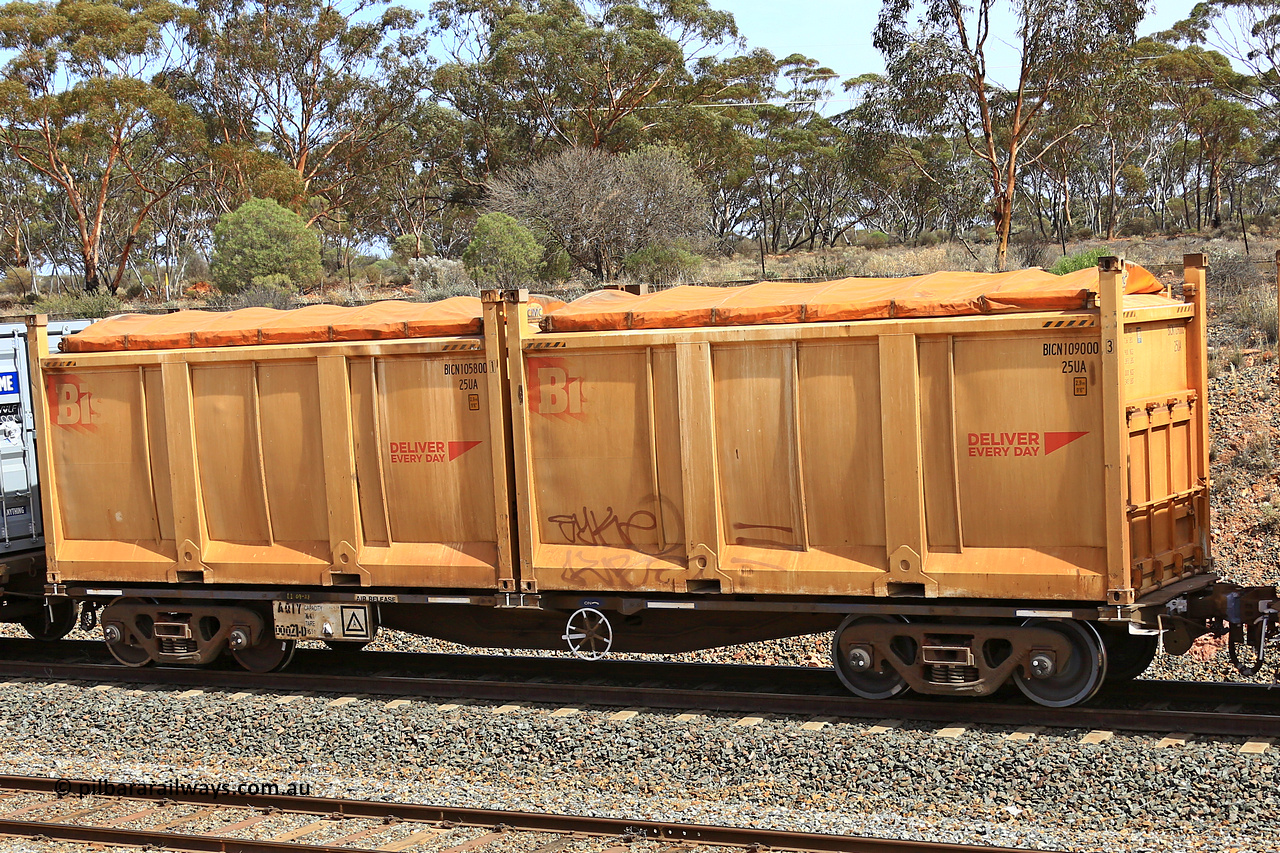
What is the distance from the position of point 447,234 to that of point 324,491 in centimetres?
5217

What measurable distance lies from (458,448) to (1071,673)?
482cm

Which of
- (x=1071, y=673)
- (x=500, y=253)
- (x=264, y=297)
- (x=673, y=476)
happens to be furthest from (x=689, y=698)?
(x=264, y=297)

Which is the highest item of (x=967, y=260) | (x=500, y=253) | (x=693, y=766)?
(x=500, y=253)

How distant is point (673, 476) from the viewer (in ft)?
28.1

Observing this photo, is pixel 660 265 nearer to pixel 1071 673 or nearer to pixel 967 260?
pixel 967 260

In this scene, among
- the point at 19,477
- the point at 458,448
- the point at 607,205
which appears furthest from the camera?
the point at 607,205

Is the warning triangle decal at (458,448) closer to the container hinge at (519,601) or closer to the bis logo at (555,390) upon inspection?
the bis logo at (555,390)

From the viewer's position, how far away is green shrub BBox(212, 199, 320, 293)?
A: 42.4 meters

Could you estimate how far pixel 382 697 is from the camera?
376 inches

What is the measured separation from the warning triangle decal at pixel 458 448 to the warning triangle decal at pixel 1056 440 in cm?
424

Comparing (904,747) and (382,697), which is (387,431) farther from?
(904,747)

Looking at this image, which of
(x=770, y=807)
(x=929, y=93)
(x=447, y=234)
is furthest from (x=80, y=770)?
(x=447, y=234)

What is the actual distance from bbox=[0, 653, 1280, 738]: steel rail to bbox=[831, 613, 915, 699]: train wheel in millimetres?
108

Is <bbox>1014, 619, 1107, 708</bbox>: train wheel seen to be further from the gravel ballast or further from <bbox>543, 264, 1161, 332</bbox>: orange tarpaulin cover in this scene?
<bbox>543, 264, 1161, 332</bbox>: orange tarpaulin cover
